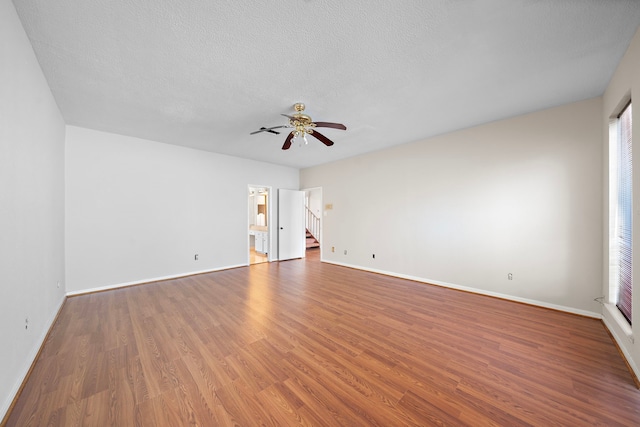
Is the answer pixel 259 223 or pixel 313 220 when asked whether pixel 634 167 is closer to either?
pixel 259 223

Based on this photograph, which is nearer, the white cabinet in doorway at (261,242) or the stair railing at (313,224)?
the white cabinet in doorway at (261,242)

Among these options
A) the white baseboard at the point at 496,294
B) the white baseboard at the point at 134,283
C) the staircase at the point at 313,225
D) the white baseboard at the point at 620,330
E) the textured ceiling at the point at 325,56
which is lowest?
the white baseboard at the point at 134,283

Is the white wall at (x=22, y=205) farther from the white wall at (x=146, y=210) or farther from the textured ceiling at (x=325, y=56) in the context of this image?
the white wall at (x=146, y=210)

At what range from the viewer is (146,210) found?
4.34m

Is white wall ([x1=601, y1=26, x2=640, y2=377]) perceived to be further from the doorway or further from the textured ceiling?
the doorway

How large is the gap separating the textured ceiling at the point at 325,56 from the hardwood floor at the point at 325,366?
271cm

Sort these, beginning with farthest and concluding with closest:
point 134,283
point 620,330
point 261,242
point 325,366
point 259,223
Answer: point 259,223, point 261,242, point 134,283, point 620,330, point 325,366

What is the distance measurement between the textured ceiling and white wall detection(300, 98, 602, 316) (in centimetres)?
49

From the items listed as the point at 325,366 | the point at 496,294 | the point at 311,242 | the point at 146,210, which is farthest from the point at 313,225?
the point at 325,366

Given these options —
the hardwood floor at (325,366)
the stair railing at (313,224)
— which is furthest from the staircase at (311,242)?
the hardwood floor at (325,366)

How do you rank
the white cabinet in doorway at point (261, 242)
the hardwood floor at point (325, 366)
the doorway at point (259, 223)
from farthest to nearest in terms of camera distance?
1. the white cabinet in doorway at point (261, 242)
2. the doorway at point (259, 223)
3. the hardwood floor at point (325, 366)

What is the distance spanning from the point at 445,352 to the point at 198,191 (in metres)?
5.15

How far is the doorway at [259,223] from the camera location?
6.35m

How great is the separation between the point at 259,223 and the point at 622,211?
8.26 metres
